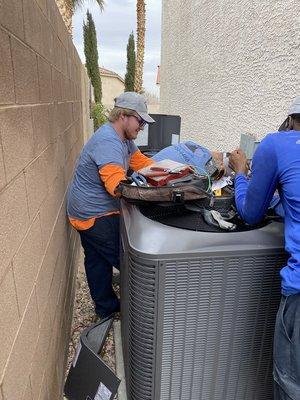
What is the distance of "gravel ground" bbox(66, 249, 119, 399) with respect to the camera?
2572mm

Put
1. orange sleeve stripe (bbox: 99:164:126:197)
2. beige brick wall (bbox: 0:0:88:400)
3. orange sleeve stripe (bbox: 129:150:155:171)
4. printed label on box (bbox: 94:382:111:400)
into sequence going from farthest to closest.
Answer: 1. orange sleeve stripe (bbox: 129:150:155:171)
2. orange sleeve stripe (bbox: 99:164:126:197)
3. printed label on box (bbox: 94:382:111:400)
4. beige brick wall (bbox: 0:0:88:400)

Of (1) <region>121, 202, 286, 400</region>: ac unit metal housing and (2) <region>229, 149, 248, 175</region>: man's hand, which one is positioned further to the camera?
(2) <region>229, 149, 248, 175</region>: man's hand

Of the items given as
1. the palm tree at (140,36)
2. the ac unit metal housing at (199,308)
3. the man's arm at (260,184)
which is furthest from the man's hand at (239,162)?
the palm tree at (140,36)

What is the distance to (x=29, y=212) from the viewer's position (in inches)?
58.1

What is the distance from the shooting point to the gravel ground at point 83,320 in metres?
2.57

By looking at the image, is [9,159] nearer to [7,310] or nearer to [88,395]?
[7,310]

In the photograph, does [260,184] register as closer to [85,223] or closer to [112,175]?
[112,175]

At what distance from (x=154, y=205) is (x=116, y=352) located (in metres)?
1.36

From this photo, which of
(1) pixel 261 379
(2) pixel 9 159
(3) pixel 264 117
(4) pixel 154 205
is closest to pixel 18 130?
(2) pixel 9 159

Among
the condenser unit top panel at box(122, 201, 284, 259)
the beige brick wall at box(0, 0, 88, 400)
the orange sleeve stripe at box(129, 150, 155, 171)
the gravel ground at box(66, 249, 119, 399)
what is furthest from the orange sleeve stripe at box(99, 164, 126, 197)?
the gravel ground at box(66, 249, 119, 399)

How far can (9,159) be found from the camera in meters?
1.18

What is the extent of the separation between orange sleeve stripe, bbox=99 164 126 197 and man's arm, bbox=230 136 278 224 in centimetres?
83

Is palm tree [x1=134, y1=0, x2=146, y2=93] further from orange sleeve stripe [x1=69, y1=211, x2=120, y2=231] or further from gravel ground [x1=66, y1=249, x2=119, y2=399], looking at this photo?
orange sleeve stripe [x1=69, y1=211, x2=120, y2=231]

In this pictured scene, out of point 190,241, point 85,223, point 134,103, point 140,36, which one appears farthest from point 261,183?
point 140,36
